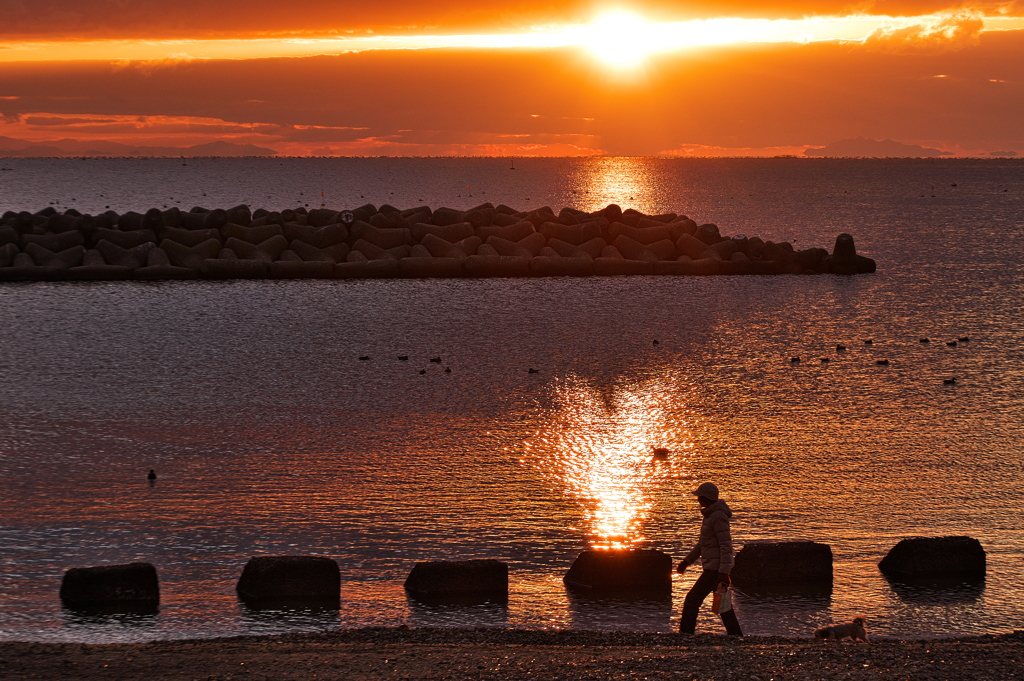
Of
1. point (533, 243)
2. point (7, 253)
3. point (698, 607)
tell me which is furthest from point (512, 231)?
point (698, 607)

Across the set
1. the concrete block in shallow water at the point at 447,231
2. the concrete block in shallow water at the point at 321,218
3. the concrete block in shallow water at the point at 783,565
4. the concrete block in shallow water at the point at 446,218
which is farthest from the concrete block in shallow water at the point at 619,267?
the concrete block in shallow water at the point at 783,565

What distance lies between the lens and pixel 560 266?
46.5m

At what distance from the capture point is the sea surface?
1217 centimetres

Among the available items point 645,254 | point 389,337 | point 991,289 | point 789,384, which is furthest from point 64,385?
point 991,289

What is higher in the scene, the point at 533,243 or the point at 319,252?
the point at 533,243

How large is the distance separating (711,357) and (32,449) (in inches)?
681

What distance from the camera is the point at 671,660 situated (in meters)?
8.95

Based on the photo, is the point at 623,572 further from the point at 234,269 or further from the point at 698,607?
the point at 234,269

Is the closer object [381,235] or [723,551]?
[723,551]

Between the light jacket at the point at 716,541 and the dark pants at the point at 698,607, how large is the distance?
0.51 feet

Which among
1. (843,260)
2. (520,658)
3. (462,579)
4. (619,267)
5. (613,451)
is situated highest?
(843,260)

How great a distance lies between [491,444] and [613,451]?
2137 millimetres

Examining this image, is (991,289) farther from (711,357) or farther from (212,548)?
(212,548)

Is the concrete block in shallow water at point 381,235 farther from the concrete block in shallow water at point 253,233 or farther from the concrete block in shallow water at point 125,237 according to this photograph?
the concrete block in shallow water at point 125,237
